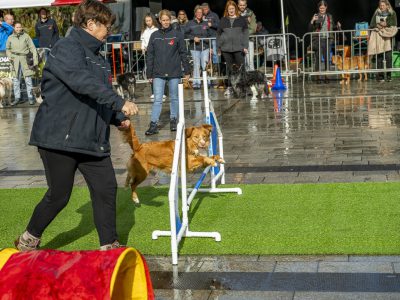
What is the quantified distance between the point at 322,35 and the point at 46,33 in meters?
7.46

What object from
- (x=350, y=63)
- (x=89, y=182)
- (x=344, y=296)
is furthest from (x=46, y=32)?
(x=344, y=296)

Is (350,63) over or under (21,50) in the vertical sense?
under

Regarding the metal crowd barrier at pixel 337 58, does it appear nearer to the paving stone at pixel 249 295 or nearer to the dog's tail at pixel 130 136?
the dog's tail at pixel 130 136

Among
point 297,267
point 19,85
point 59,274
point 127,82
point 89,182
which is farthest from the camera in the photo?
point 19,85

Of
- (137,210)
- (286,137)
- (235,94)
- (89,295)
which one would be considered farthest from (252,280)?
(235,94)

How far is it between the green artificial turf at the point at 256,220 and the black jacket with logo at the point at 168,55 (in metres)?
4.24

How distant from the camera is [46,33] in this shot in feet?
72.2

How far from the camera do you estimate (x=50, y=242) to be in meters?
7.04

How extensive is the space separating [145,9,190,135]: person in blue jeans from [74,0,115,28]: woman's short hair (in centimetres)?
704

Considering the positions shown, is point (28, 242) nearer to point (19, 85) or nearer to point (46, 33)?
point (19, 85)

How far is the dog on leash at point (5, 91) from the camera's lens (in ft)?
60.9

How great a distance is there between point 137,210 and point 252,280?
2.57 metres

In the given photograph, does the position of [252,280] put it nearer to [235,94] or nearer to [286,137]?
[286,137]

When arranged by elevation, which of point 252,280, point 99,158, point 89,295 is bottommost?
point 252,280
